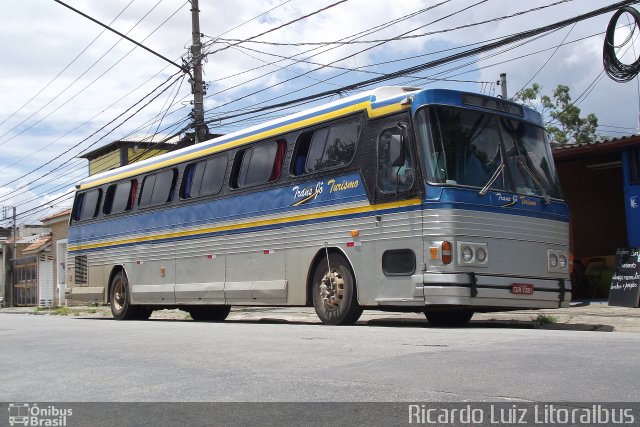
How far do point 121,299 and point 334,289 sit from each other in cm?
811

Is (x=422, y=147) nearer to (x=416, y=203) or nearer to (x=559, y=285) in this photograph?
(x=416, y=203)

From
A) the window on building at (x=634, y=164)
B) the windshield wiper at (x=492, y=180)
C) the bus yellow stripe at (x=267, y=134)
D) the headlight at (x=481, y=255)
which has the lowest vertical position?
the headlight at (x=481, y=255)

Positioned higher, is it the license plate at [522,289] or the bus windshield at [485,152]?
the bus windshield at [485,152]

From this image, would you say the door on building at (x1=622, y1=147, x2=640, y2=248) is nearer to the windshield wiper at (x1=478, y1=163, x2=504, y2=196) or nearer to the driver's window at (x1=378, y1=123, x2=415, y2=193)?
the windshield wiper at (x1=478, y1=163, x2=504, y2=196)

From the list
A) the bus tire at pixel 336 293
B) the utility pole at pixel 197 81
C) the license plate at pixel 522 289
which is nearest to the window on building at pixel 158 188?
the utility pole at pixel 197 81

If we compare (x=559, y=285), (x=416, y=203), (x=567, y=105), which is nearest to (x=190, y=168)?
(x=416, y=203)

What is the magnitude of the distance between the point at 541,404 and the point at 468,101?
657 cm

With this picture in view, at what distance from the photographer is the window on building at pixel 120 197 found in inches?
696

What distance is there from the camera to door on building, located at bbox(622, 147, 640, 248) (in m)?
16.2

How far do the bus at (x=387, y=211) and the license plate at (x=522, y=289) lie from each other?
2cm

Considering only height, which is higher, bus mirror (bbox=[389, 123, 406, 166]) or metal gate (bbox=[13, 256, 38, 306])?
bus mirror (bbox=[389, 123, 406, 166])

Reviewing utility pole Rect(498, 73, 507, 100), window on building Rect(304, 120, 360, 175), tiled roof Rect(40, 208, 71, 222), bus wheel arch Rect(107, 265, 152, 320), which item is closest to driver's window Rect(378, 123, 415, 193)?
window on building Rect(304, 120, 360, 175)

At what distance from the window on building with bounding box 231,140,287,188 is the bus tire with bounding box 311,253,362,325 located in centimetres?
200

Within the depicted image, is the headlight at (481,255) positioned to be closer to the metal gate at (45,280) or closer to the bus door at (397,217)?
the bus door at (397,217)
